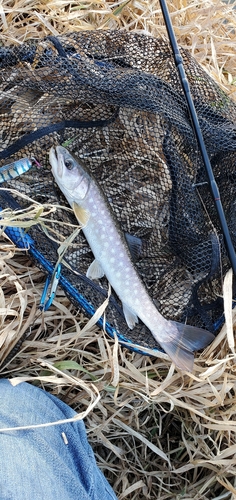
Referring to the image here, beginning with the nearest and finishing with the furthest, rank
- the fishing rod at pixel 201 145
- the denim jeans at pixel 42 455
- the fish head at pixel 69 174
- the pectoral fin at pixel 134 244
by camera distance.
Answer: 1. the denim jeans at pixel 42 455
2. the fishing rod at pixel 201 145
3. the fish head at pixel 69 174
4. the pectoral fin at pixel 134 244

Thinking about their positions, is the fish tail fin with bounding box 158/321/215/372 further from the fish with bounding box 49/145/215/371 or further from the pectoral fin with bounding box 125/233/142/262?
the pectoral fin with bounding box 125/233/142/262

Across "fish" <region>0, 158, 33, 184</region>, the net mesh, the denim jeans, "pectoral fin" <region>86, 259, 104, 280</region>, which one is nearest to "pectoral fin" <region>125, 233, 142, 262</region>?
the net mesh

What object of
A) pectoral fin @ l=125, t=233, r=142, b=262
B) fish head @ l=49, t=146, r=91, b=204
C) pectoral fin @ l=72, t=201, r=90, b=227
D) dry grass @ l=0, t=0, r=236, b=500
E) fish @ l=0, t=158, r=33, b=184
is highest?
fish @ l=0, t=158, r=33, b=184

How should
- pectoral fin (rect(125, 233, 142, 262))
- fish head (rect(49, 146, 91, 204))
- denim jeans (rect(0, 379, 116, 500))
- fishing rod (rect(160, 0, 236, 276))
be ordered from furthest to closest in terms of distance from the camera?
pectoral fin (rect(125, 233, 142, 262))
fish head (rect(49, 146, 91, 204))
fishing rod (rect(160, 0, 236, 276))
denim jeans (rect(0, 379, 116, 500))

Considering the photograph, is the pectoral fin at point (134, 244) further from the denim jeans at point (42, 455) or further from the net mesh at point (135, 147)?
the denim jeans at point (42, 455)

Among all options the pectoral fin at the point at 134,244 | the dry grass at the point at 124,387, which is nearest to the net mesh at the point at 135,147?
the pectoral fin at the point at 134,244

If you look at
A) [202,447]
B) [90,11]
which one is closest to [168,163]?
[90,11]
